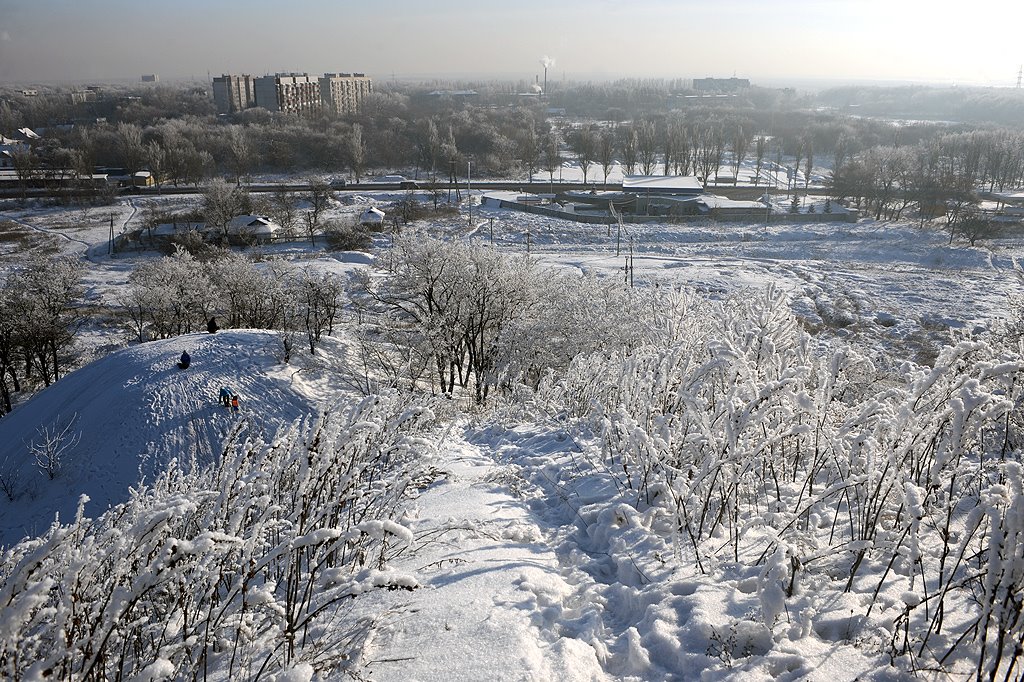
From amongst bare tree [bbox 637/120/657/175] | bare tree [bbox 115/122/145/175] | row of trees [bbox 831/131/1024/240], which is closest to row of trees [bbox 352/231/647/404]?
row of trees [bbox 831/131/1024/240]

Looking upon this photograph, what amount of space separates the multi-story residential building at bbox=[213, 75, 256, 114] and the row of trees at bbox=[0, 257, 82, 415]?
8945 cm

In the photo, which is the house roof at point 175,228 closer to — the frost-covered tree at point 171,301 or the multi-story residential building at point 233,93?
the frost-covered tree at point 171,301

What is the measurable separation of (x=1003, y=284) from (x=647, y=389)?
3459 centimetres

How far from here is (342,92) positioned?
4624 inches

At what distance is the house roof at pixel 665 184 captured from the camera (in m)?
51.9

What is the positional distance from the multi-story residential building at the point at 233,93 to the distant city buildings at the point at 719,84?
Answer: 125m

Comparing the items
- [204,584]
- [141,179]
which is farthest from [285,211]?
[204,584]

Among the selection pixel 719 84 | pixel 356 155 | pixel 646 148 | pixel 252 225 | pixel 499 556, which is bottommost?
pixel 252 225

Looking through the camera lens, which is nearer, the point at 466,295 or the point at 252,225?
the point at 466,295

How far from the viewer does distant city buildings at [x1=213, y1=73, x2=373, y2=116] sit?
10344cm

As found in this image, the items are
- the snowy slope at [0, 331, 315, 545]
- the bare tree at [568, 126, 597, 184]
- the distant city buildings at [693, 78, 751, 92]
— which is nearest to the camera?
the snowy slope at [0, 331, 315, 545]

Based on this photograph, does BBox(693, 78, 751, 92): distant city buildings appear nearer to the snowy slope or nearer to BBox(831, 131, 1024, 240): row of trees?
BBox(831, 131, 1024, 240): row of trees

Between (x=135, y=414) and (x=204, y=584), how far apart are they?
1291 centimetres

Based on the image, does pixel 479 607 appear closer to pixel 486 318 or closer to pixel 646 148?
pixel 486 318
